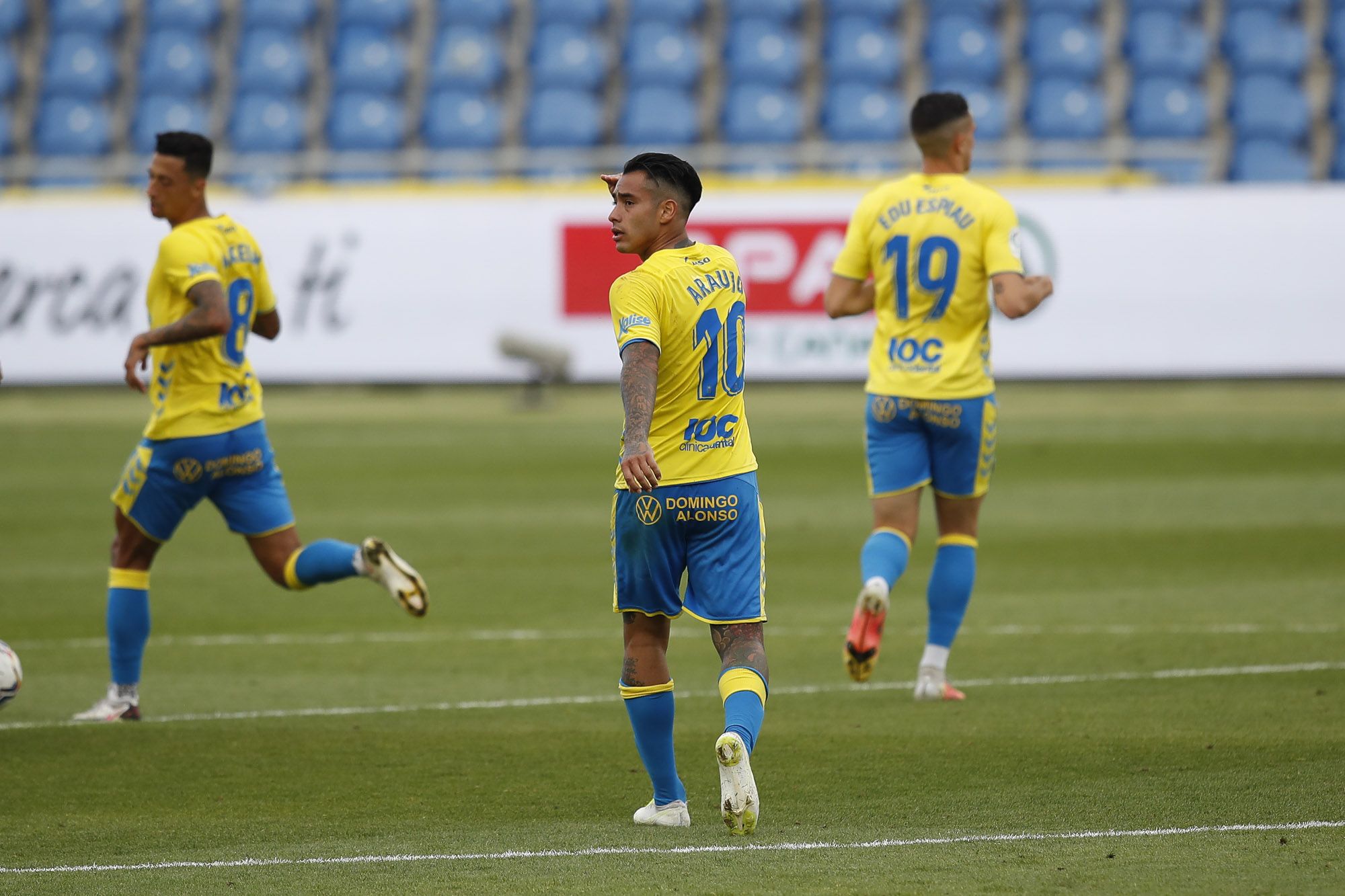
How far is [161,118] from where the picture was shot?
24250 millimetres

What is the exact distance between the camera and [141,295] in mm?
20188

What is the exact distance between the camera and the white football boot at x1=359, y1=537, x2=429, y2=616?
6.62 metres

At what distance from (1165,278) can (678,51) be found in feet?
27.4

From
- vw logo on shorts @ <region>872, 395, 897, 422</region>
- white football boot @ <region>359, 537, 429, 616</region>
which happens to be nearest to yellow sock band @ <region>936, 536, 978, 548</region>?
vw logo on shorts @ <region>872, 395, 897, 422</region>

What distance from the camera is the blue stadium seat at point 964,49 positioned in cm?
2392

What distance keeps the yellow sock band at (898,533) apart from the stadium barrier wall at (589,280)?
37.8 feet

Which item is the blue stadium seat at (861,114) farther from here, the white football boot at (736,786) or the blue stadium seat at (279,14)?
the white football boot at (736,786)

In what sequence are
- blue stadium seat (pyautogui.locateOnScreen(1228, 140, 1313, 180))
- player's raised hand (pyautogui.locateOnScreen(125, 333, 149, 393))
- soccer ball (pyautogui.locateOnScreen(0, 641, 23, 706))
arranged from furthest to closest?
1. blue stadium seat (pyautogui.locateOnScreen(1228, 140, 1313, 180))
2. player's raised hand (pyautogui.locateOnScreen(125, 333, 149, 393))
3. soccer ball (pyautogui.locateOnScreen(0, 641, 23, 706))

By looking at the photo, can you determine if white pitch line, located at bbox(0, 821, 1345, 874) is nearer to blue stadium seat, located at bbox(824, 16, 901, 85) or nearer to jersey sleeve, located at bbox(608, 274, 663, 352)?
jersey sleeve, located at bbox(608, 274, 663, 352)

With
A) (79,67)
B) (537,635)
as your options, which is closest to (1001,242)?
(537,635)

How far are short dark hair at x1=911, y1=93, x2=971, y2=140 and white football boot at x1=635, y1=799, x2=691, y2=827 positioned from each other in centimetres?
307

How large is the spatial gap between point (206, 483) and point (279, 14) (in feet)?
64.7

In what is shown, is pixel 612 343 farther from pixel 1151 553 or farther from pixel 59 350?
pixel 1151 553

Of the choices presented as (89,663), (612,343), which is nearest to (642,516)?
(89,663)
